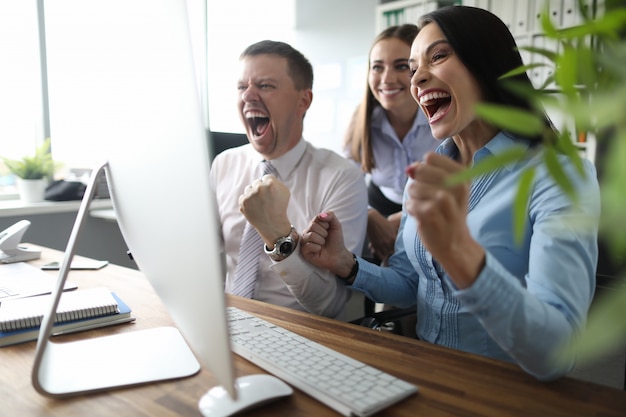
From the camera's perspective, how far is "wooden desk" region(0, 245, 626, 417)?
2.05 feet

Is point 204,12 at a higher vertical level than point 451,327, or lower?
higher

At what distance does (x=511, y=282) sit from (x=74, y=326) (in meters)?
0.82

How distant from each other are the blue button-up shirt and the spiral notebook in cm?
62

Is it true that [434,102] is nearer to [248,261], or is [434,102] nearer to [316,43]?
[248,261]

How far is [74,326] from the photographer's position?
928mm

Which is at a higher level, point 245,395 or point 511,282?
point 511,282

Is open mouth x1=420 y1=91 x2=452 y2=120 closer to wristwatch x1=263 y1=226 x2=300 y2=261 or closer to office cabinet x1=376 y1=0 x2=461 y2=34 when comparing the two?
wristwatch x1=263 y1=226 x2=300 y2=261

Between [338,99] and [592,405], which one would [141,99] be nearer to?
[592,405]

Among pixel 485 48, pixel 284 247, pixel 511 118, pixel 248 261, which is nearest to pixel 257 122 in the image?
pixel 248 261

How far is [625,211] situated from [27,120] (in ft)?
11.7

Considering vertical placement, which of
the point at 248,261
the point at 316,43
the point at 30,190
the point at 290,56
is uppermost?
the point at 316,43

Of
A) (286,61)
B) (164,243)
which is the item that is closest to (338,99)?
(286,61)

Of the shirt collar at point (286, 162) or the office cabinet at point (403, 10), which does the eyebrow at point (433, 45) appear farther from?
the office cabinet at point (403, 10)

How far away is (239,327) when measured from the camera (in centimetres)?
89
